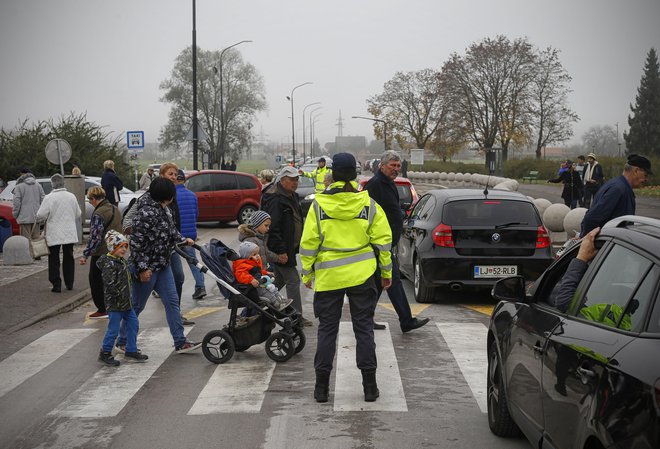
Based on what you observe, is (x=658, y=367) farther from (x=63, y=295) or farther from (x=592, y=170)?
(x=592, y=170)

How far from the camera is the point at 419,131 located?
111250 millimetres

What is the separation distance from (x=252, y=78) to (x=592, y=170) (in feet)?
266

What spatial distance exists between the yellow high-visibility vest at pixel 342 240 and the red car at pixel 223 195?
802 inches

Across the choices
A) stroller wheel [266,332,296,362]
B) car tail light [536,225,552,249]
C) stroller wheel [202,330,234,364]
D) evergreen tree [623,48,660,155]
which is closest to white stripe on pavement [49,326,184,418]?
stroller wheel [202,330,234,364]

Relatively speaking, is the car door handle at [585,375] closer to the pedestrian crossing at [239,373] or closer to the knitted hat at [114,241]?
the pedestrian crossing at [239,373]

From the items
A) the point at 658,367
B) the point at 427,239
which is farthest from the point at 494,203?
the point at 658,367

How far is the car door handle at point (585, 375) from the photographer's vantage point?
3775 mm

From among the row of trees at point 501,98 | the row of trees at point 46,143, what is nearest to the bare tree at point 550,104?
the row of trees at point 501,98

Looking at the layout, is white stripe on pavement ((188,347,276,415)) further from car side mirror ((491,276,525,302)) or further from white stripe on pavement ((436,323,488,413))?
car side mirror ((491,276,525,302))

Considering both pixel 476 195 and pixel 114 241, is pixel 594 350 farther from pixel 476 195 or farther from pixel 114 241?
pixel 476 195

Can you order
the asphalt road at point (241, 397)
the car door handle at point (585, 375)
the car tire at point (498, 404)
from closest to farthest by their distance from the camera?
the car door handle at point (585, 375)
the car tire at point (498, 404)
the asphalt road at point (241, 397)

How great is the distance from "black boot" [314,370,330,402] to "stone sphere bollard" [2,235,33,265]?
41.2ft

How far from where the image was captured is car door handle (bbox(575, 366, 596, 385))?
3775 millimetres

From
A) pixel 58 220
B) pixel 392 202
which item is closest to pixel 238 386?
pixel 392 202
